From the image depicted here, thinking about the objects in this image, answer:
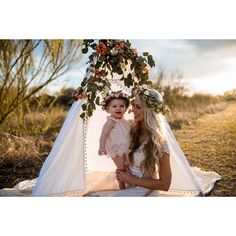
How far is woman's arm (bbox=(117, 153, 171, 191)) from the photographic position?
3.77m

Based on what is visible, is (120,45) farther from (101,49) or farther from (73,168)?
(73,168)

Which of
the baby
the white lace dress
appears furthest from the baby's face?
the white lace dress

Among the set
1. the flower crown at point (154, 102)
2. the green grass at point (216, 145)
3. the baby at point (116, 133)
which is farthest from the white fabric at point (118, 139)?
the green grass at point (216, 145)

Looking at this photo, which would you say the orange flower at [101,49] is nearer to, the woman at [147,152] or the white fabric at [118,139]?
the woman at [147,152]

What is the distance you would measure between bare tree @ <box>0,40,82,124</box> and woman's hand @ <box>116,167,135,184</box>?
231 cm

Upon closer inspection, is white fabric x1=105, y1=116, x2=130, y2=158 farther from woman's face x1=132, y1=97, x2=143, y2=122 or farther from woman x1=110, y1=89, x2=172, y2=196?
woman's face x1=132, y1=97, x2=143, y2=122

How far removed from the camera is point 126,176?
395cm

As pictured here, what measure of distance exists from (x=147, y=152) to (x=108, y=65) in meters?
0.83

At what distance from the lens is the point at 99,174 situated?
201 inches
